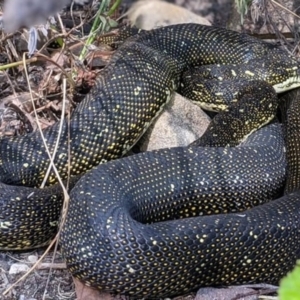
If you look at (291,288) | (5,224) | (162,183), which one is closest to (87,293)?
(5,224)

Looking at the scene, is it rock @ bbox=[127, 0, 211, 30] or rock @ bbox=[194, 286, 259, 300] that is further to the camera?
rock @ bbox=[127, 0, 211, 30]

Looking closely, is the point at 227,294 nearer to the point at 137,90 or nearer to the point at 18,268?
the point at 18,268

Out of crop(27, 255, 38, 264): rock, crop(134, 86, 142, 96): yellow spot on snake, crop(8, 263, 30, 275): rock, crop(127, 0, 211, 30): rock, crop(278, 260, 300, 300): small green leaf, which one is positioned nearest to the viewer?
crop(278, 260, 300, 300): small green leaf

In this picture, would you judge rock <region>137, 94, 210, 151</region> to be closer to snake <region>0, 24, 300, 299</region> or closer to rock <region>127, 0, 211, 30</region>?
snake <region>0, 24, 300, 299</region>

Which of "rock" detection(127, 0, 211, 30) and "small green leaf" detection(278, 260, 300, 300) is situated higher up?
"small green leaf" detection(278, 260, 300, 300)

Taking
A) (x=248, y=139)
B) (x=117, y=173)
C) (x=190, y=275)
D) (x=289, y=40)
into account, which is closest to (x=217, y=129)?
(x=248, y=139)

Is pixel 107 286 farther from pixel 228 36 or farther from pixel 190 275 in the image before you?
pixel 228 36

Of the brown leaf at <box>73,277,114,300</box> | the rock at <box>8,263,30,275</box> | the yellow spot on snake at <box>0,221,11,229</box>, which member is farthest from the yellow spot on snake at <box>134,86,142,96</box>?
the brown leaf at <box>73,277,114,300</box>
